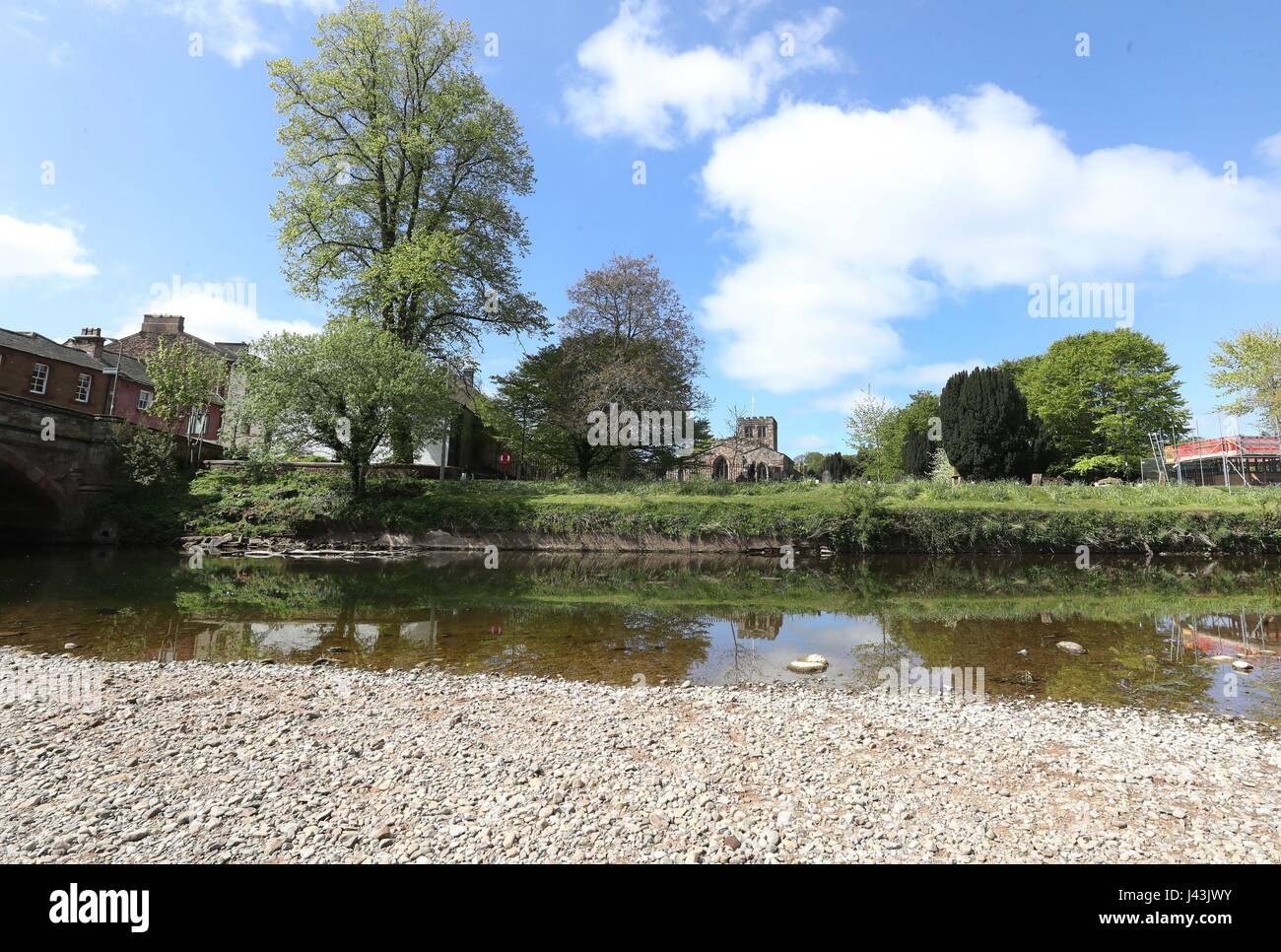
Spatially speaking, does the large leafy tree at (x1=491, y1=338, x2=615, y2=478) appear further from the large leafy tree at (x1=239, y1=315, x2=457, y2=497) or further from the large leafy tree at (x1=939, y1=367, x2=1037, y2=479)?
the large leafy tree at (x1=939, y1=367, x2=1037, y2=479)

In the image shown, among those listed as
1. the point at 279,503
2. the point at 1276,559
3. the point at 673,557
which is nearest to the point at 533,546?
the point at 673,557

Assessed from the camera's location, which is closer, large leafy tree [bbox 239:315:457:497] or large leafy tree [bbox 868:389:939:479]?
large leafy tree [bbox 239:315:457:497]

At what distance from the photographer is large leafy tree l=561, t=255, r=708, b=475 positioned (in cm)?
3081

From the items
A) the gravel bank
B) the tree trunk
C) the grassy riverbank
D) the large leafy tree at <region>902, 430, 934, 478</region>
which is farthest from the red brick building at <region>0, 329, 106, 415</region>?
the large leafy tree at <region>902, 430, 934, 478</region>

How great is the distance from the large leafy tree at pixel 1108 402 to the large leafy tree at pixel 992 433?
119cm

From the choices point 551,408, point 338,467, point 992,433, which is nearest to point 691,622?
point 338,467

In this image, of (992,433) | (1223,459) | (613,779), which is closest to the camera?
(613,779)

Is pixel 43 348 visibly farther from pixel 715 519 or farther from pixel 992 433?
pixel 992 433

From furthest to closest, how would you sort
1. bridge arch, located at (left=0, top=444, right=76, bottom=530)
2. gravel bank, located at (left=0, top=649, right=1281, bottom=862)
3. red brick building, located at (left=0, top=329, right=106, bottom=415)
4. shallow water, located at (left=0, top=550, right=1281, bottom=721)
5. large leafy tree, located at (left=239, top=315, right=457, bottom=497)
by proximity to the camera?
red brick building, located at (left=0, top=329, right=106, bottom=415)
large leafy tree, located at (left=239, top=315, right=457, bottom=497)
bridge arch, located at (left=0, top=444, right=76, bottom=530)
shallow water, located at (left=0, top=550, right=1281, bottom=721)
gravel bank, located at (left=0, top=649, right=1281, bottom=862)

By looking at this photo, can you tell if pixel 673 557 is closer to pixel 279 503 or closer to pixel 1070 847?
pixel 279 503

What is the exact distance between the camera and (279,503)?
2197cm

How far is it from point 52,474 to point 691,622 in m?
23.9

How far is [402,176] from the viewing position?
2598 centimetres

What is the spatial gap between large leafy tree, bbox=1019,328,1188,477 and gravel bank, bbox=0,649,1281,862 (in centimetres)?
3840
